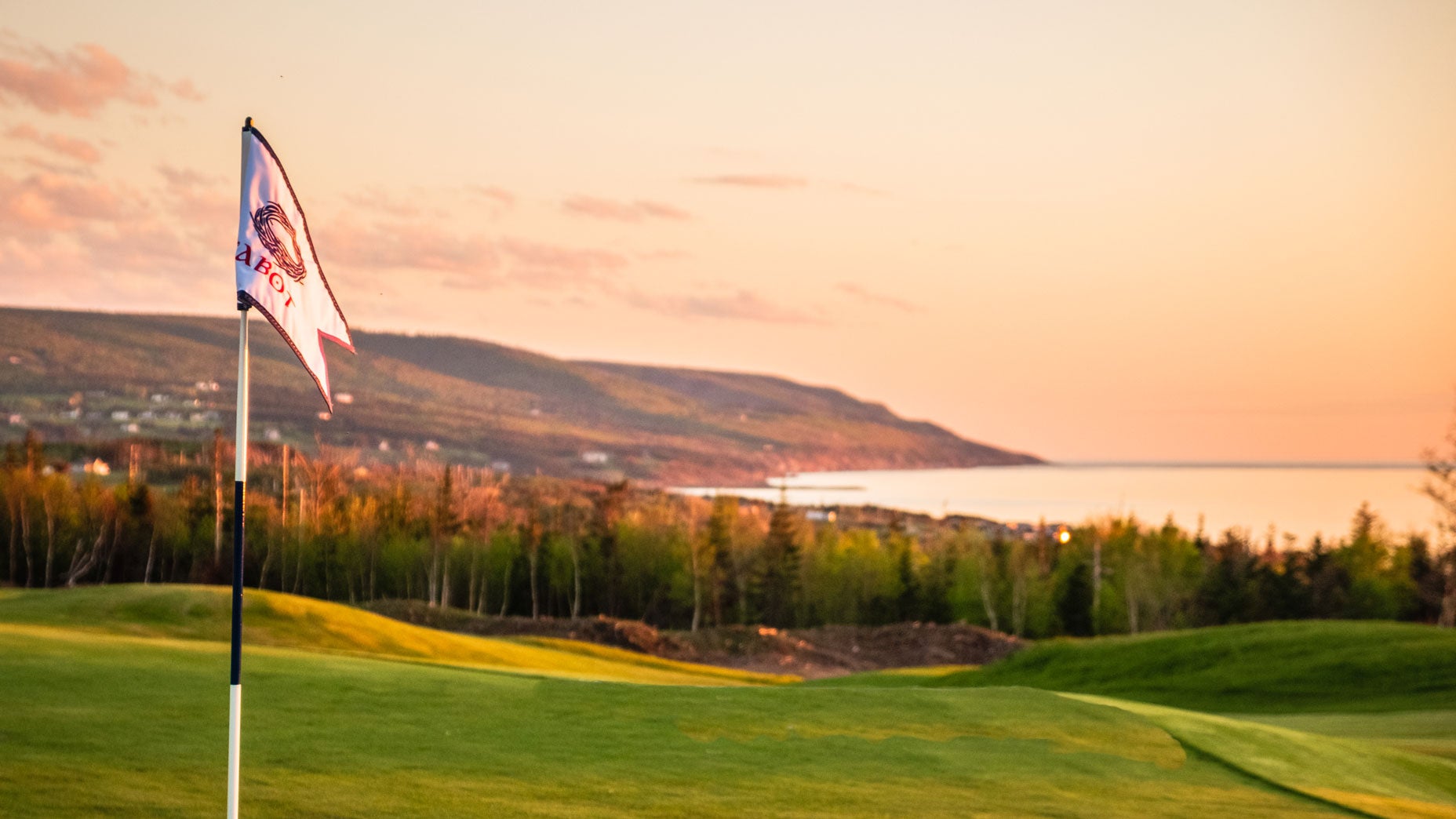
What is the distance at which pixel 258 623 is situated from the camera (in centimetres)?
3038

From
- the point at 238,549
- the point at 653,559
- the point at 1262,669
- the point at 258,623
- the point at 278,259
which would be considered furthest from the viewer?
the point at 653,559

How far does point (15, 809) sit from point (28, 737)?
2747 millimetres

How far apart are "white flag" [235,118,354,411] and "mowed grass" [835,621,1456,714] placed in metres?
24.3

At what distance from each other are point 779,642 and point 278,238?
45971mm

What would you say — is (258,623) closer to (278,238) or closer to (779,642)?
(278,238)

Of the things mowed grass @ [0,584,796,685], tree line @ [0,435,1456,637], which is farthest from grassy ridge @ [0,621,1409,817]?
tree line @ [0,435,1456,637]

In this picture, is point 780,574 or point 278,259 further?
point 780,574

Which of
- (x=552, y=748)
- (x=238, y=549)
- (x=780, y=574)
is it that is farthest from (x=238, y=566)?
(x=780, y=574)

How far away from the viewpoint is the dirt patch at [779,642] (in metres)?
51.0

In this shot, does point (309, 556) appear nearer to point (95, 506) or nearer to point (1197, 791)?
point (95, 506)

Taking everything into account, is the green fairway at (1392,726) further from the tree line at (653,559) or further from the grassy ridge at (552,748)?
the tree line at (653,559)

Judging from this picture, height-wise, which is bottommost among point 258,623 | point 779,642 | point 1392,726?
point 779,642

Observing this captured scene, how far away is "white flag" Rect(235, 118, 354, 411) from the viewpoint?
884cm

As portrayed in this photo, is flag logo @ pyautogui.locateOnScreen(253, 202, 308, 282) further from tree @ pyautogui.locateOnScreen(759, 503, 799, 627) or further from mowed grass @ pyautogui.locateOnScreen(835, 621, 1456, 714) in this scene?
tree @ pyautogui.locateOnScreen(759, 503, 799, 627)
